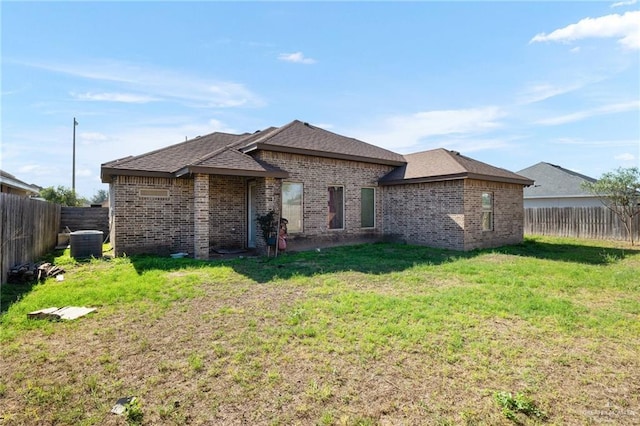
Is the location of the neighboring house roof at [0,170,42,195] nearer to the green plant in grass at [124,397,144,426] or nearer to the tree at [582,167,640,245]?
the green plant in grass at [124,397,144,426]

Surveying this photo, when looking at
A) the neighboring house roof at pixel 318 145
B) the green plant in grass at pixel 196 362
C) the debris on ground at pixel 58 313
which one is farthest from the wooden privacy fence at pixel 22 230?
the neighboring house roof at pixel 318 145

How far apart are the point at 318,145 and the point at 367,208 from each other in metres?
3.28

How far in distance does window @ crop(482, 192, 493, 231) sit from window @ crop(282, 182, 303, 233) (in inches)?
267

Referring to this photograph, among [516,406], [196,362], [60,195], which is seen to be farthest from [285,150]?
[60,195]

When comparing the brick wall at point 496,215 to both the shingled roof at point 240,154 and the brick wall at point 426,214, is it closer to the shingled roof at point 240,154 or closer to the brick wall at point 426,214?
the brick wall at point 426,214

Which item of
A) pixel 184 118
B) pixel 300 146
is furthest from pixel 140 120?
pixel 300 146

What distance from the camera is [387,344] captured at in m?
3.91

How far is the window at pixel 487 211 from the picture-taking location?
12.1m

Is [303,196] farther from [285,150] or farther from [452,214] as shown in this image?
[452,214]

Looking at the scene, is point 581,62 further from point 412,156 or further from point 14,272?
point 14,272

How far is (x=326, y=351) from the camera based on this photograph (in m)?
3.77

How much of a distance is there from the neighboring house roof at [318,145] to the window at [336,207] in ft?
4.13

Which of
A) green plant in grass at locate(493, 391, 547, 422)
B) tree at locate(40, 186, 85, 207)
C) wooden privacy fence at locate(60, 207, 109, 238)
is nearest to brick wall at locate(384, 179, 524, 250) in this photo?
green plant in grass at locate(493, 391, 547, 422)

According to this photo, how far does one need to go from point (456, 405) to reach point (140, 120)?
14.7m
